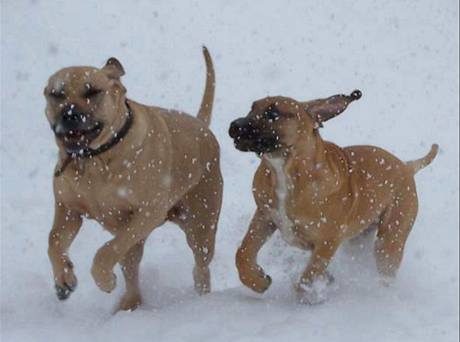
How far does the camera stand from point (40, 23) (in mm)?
10578

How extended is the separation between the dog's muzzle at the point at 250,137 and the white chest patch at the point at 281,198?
0.19 m

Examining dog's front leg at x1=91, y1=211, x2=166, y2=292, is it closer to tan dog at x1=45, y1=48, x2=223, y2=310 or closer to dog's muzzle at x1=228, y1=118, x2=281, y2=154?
tan dog at x1=45, y1=48, x2=223, y2=310

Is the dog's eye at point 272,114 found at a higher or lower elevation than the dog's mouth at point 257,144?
higher

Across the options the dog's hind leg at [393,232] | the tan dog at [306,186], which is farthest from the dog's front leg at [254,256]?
the dog's hind leg at [393,232]

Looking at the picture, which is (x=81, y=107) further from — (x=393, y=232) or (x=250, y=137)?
(x=393, y=232)

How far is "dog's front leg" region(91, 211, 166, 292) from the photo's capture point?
5.52 metres

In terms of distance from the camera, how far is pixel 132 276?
6.44m

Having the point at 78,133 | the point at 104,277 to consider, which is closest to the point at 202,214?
the point at 104,277

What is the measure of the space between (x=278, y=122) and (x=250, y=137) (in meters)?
0.23

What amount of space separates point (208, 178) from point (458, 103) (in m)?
6.23

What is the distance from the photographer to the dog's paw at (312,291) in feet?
19.6

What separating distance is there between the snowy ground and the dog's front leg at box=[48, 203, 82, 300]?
0.28m

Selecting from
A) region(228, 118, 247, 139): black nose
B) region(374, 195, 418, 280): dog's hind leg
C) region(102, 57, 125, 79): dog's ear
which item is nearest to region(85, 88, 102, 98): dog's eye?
region(102, 57, 125, 79): dog's ear

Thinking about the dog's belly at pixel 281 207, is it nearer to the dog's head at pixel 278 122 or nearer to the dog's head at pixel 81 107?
the dog's head at pixel 278 122
